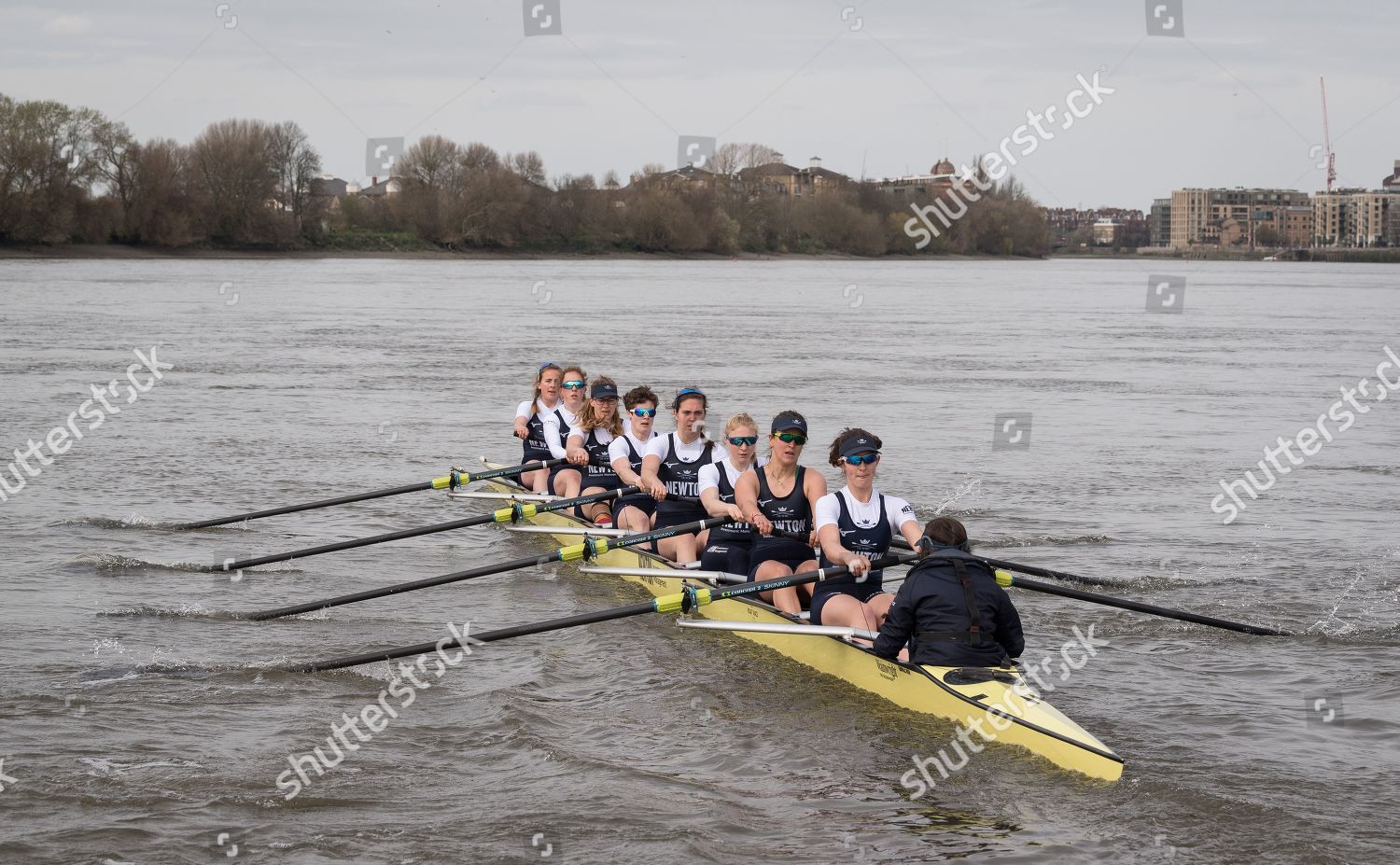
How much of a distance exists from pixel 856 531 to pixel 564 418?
5.36m

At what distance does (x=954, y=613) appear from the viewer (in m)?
6.93

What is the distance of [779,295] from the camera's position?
56.6m

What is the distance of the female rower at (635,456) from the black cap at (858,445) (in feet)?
10.2

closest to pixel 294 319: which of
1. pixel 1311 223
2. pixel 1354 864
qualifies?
pixel 1354 864

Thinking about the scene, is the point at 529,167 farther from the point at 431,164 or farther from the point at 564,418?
the point at 564,418

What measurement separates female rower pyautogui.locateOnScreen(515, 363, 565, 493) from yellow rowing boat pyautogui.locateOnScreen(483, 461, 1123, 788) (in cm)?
454

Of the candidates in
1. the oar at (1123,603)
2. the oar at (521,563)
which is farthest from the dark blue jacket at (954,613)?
the oar at (521,563)

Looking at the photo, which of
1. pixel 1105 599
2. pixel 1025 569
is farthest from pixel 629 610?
pixel 1105 599

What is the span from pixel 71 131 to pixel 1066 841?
8054 cm

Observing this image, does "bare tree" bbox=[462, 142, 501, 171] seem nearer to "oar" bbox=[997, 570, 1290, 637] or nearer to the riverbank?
the riverbank

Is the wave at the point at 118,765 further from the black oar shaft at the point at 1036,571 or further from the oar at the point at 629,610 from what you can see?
the black oar shaft at the point at 1036,571

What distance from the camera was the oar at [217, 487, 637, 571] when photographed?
11102 millimetres

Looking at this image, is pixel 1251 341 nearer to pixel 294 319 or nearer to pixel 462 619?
pixel 294 319

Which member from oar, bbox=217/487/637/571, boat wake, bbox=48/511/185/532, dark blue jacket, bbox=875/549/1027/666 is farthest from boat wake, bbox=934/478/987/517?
boat wake, bbox=48/511/185/532
